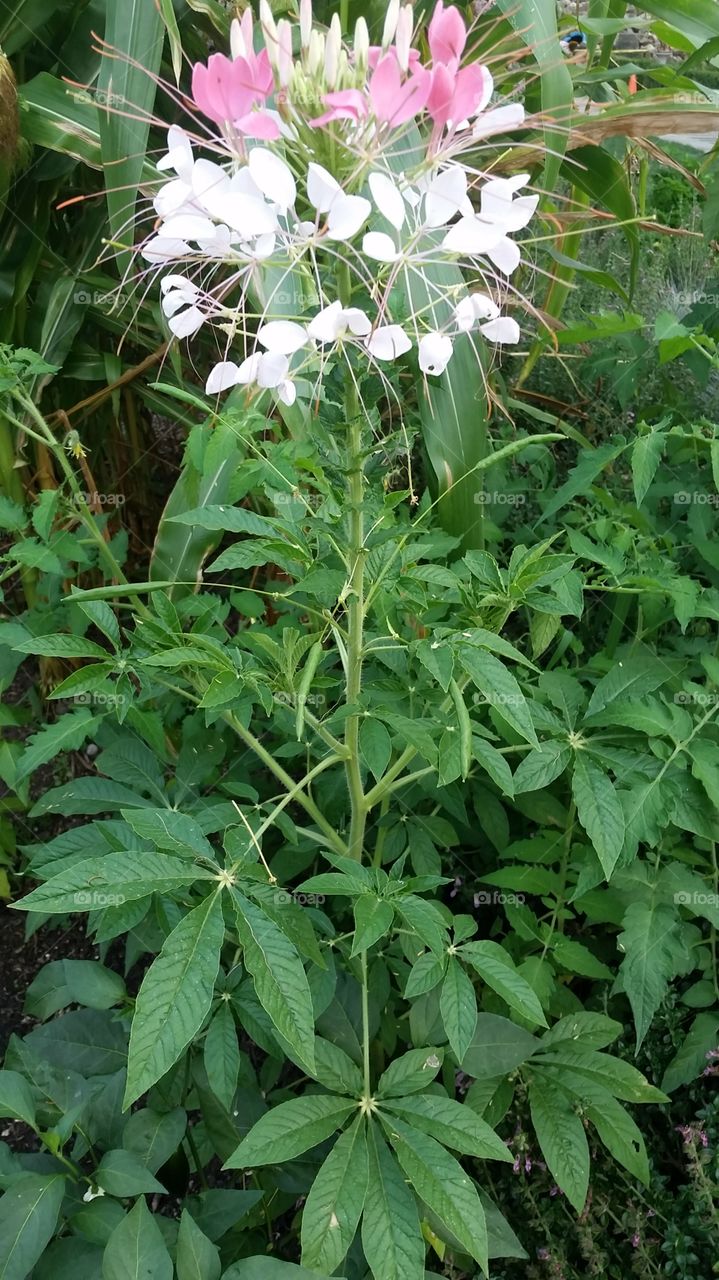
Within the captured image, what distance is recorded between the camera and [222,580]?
1674mm

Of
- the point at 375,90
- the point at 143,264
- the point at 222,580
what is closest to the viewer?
the point at 375,90

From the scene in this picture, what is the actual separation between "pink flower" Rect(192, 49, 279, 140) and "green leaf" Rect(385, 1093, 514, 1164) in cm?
80

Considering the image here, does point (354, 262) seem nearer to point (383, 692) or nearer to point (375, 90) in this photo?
point (375, 90)

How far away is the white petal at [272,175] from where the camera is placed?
0.54 meters

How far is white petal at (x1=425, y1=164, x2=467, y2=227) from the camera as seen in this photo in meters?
0.59

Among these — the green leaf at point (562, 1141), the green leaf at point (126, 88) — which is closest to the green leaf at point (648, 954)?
the green leaf at point (562, 1141)

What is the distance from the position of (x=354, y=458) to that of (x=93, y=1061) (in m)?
0.77

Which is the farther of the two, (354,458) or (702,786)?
(702,786)

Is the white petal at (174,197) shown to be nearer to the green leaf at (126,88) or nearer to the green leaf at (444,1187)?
the green leaf at (126,88)

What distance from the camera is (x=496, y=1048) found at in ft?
3.01

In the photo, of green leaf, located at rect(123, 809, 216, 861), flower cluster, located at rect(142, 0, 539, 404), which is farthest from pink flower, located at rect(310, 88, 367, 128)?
green leaf, located at rect(123, 809, 216, 861)

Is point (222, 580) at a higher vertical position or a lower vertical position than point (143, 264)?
lower

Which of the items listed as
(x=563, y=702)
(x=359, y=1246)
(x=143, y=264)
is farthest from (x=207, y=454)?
(x=359, y=1246)

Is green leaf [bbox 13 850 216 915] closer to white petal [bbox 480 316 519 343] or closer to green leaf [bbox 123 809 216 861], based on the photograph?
green leaf [bbox 123 809 216 861]
